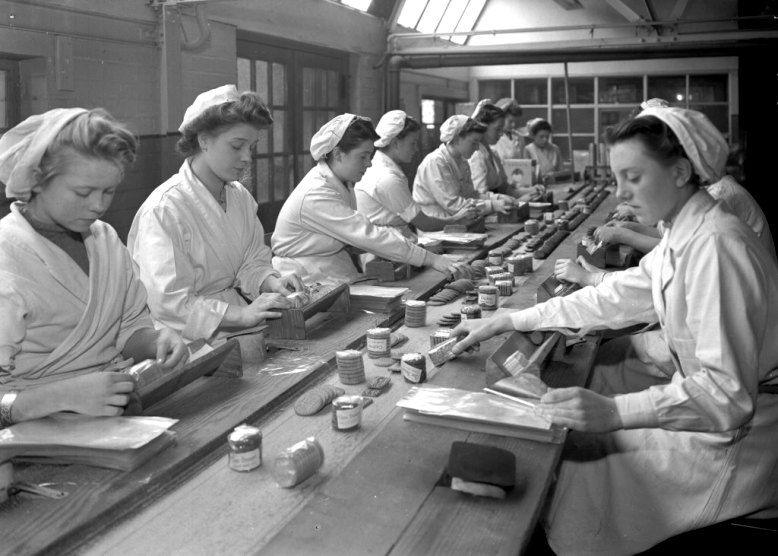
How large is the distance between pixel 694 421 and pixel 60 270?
1718mm

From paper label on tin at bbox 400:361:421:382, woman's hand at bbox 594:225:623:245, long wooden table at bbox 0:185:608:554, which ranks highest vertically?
woman's hand at bbox 594:225:623:245

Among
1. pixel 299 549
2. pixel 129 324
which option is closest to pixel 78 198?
pixel 129 324

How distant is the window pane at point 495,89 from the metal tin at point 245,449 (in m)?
14.8

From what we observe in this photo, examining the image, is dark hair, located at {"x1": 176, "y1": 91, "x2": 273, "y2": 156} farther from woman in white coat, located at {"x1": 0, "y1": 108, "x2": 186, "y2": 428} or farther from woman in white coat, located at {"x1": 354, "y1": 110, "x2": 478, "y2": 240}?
woman in white coat, located at {"x1": 354, "y1": 110, "x2": 478, "y2": 240}

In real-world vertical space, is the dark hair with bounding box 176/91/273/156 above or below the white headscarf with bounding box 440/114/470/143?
below

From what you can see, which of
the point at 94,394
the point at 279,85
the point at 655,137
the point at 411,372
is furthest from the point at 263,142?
the point at 94,394

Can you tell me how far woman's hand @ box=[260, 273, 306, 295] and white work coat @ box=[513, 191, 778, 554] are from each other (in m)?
1.42

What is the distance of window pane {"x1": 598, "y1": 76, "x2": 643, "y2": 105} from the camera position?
50.0 ft

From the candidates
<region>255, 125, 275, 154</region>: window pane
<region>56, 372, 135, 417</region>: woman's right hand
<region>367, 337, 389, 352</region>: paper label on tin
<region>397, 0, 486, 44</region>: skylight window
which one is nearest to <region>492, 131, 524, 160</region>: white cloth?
<region>397, 0, 486, 44</region>: skylight window

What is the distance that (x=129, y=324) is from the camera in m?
2.51

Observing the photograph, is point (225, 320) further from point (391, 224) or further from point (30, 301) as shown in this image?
point (391, 224)

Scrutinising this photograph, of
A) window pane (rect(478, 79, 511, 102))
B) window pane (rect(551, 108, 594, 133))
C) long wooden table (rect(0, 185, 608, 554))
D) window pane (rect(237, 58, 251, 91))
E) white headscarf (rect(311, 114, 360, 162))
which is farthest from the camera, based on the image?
window pane (rect(478, 79, 511, 102))

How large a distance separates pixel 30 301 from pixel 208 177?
128cm

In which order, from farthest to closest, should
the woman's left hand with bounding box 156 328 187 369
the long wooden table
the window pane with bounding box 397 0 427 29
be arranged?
1. the window pane with bounding box 397 0 427 29
2. the woman's left hand with bounding box 156 328 187 369
3. the long wooden table
